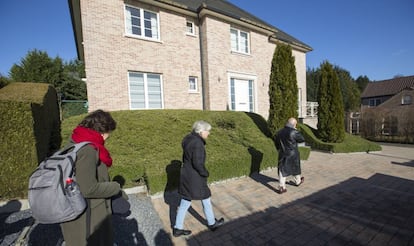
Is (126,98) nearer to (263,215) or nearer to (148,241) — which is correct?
(148,241)

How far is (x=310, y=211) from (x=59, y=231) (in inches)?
175

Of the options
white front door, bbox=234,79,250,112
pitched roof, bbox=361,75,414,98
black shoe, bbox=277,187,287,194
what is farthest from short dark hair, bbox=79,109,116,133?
pitched roof, bbox=361,75,414,98

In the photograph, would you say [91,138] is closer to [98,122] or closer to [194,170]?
[98,122]

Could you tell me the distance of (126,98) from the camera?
8461mm

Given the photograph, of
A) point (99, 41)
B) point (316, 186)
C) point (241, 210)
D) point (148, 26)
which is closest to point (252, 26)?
point (148, 26)

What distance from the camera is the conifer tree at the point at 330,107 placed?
9.62 metres

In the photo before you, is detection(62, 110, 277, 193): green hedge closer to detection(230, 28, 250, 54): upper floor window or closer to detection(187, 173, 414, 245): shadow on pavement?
detection(187, 173, 414, 245): shadow on pavement

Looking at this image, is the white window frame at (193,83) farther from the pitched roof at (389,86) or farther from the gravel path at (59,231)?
the pitched roof at (389,86)

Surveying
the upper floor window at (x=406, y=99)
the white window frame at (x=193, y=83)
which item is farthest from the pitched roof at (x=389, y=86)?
the white window frame at (x=193, y=83)

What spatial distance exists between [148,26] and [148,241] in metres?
9.42

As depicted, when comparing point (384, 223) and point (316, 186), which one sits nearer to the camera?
point (384, 223)

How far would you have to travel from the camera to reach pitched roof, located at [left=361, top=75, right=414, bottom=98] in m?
29.5

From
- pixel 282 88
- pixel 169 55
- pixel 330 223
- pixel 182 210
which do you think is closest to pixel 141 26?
pixel 169 55

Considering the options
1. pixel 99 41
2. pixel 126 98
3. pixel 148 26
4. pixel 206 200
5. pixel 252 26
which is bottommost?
pixel 206 200
